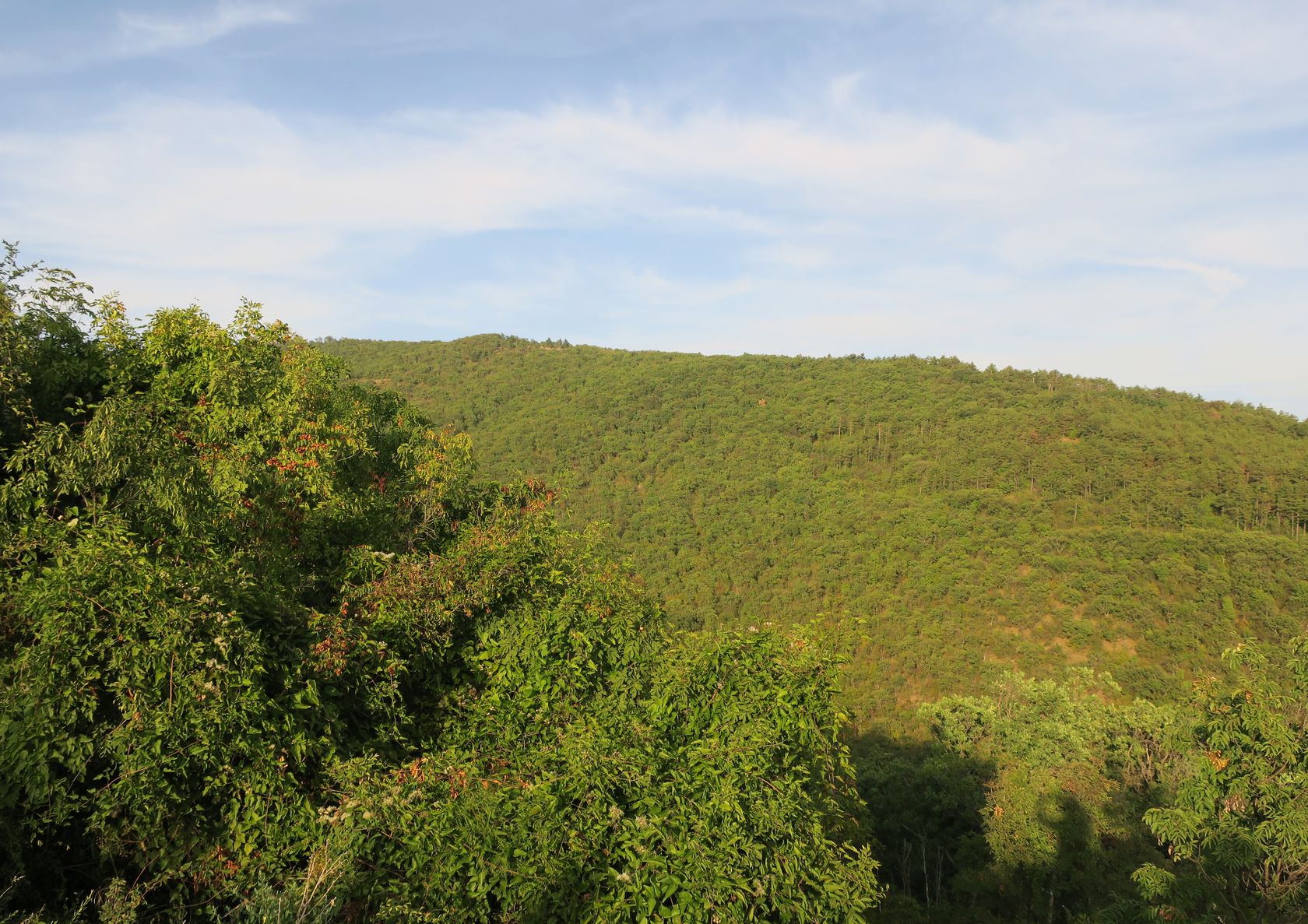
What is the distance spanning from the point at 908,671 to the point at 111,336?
48.3 meters

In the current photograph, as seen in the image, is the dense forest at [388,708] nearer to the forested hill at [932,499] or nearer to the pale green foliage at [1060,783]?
the pale green foliage at [1060,783]

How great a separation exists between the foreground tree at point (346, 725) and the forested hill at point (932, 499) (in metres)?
26.5

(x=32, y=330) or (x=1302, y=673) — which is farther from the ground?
(x=32, y=330)

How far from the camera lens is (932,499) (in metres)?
65.8

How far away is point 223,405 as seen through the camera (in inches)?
350

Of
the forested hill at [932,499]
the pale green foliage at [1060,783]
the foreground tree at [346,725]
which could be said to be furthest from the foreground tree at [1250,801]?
the forested hill at [932,499]

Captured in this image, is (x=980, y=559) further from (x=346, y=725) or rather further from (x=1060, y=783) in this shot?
(x=346, y=725)

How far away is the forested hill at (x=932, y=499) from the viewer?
48688mm

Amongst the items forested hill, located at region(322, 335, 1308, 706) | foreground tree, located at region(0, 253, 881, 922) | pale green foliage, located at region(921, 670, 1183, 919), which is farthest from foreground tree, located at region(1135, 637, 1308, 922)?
forested hill, located at region(322, 335, 1308, 706)

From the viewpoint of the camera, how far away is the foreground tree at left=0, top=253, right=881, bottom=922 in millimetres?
4488

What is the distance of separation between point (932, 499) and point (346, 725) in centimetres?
6500

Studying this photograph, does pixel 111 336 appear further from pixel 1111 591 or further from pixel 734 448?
pixel 734 448

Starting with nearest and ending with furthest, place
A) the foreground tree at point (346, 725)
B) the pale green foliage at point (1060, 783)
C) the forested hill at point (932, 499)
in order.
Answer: the foreground tree at point (346, 725) → the pale green foliage at point (1060, 783) → the forested hill at point (932, 499)

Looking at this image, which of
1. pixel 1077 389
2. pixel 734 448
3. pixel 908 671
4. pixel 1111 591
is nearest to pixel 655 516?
pixel 734 448
